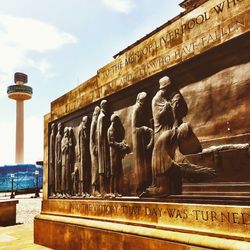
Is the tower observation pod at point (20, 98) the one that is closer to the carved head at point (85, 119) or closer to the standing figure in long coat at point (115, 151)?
the carved head at point (85, 119)

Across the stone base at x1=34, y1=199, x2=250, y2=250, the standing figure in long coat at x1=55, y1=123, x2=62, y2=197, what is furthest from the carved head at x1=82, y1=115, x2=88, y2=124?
the stone base at x1=34, y1=199, x2=250, y2=250

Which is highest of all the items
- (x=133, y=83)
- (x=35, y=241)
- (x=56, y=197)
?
(x=133, y=83)

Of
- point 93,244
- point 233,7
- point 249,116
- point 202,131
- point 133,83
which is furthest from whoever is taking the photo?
point 93,244

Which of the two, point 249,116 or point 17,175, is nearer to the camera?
point 249,116

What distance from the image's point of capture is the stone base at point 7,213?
37.4 ft

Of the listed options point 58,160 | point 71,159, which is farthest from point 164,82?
point 58,160

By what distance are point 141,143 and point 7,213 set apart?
27.9ft

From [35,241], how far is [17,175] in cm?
3054

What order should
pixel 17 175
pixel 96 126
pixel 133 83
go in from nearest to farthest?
1. pixel 133 83
2. pixel 96 126
3. pixel 17 175

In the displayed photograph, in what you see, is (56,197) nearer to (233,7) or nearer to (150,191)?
(150,191)

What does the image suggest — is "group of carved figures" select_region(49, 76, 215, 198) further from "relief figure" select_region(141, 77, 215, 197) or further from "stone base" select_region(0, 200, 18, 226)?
"stone base" select_region(0, 200, 18, 226)

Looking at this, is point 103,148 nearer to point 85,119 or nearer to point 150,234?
point 85,119

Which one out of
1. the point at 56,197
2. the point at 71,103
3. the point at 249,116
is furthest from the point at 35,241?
the point at 249,116

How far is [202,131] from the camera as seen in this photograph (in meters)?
4.02
